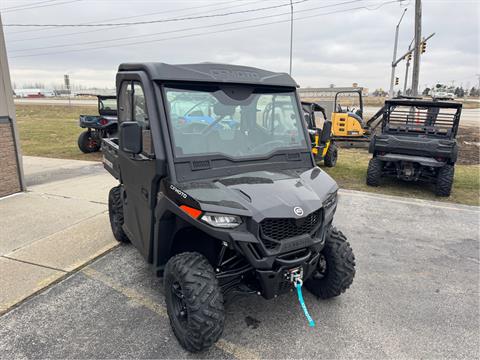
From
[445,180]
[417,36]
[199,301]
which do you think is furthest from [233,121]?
[417,36]

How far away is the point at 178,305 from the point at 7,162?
562cm

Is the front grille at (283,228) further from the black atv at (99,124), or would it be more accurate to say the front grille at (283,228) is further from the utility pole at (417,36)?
the utility pole at (417,36)

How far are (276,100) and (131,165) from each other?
1577mm

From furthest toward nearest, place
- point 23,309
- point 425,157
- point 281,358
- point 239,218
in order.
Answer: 1. point 425,157
2. point 23,309
3. point 281,358
4. point 239,218

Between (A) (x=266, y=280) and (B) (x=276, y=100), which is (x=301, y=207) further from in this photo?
(B) (x=276, y=100)

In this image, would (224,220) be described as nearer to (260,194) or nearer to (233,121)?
(260,194)

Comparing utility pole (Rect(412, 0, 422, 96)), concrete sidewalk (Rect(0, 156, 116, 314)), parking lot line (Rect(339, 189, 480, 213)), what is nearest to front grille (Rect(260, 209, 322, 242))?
concrete sidewalk (Rect(0, 156, 116, 314))

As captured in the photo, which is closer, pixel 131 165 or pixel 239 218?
pixel 239 218

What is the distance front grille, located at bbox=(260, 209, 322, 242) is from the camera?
2566 mm

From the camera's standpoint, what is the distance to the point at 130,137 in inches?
113

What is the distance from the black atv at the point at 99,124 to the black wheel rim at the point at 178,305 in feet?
31.0

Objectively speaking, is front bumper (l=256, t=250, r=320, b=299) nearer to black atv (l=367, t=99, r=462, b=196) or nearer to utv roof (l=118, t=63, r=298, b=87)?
utv roof (l=118, t=63, r=298, b=87)

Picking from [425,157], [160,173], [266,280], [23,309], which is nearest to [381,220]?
[425,157]

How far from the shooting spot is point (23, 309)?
3328 millimetres
